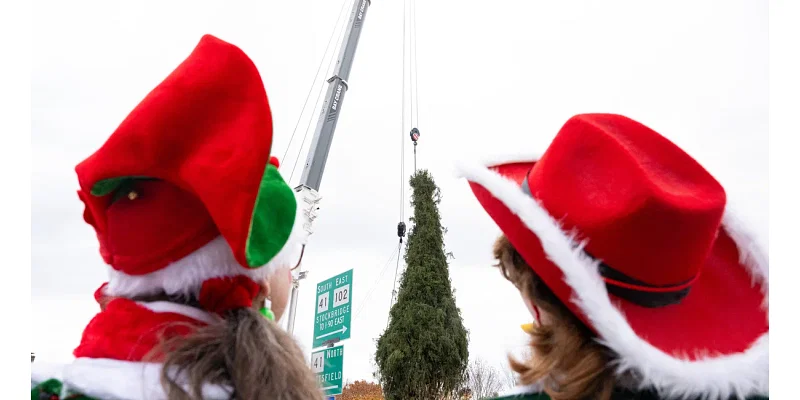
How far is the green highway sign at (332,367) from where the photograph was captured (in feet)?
30.5

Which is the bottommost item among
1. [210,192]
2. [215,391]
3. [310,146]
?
[215,391]

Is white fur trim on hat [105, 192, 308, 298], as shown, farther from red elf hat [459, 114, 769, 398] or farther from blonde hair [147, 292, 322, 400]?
red elf hat [459, 114, 769, 398]

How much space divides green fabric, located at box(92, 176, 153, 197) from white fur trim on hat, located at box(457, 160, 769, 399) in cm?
104

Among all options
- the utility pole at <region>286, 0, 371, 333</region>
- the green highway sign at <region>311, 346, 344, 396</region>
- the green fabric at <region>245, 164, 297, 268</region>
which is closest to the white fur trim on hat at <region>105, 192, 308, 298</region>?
the green fabric at <region>245, 164, 297, 268</region>

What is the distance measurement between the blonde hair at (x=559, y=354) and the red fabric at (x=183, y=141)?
76 centimetres

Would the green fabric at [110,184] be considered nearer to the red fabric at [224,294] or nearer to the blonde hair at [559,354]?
the red fabric at [224,294]

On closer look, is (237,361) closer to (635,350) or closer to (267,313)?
(267,313)

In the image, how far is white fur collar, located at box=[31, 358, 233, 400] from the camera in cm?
133

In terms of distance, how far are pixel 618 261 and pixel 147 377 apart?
1.16 meters

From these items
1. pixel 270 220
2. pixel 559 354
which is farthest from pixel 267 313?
pixel 559 354

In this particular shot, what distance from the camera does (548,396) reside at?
1439 mm

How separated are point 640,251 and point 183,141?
1182 millimetres

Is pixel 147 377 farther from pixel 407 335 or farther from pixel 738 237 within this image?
pixel 407 335

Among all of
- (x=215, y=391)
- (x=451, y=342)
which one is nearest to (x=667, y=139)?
(x=215, y=391)
